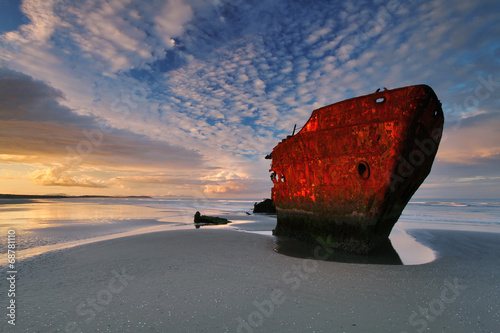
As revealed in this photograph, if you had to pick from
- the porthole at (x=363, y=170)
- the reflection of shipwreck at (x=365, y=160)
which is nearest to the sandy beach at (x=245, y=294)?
the reflection of shipwreck at (x=365, y=160)

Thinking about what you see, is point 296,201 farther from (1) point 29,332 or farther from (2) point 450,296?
(1) point 29,332

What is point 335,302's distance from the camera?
10.9 ft

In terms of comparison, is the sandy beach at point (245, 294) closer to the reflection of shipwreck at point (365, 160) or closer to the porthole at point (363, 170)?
the reflection of shipwreck at point (365, 160)

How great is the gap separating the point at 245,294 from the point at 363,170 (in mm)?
3988

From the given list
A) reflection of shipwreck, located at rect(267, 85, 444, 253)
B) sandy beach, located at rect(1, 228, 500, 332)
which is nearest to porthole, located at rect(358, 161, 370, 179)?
reflection of shipwreck, located at rect(267, 85, 444, 253)

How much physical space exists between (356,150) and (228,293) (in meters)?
4.24

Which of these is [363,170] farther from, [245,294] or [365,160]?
[245,294]

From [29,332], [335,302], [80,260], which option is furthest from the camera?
[80,260]

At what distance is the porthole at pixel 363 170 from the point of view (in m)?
5.74

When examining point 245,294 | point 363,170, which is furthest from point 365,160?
point 245,294

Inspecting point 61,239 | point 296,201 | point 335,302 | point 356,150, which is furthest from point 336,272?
point 61,239

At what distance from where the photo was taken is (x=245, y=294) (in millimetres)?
3580

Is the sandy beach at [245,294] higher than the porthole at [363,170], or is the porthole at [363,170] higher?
the porthole at [363,170]

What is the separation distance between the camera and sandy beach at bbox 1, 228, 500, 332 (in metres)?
2.77
